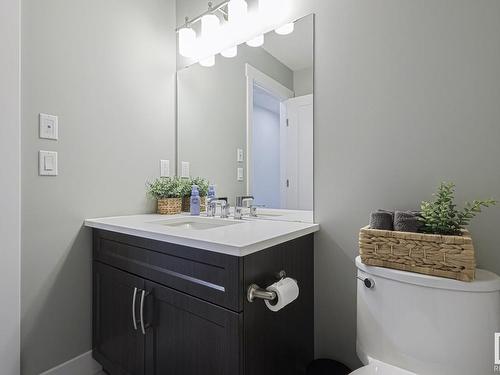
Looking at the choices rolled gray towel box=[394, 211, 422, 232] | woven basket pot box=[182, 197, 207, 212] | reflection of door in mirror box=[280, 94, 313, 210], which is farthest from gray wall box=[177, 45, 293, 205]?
rolled gray towel box=[394, 211, 422, 232]

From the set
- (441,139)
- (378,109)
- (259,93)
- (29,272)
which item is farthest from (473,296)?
(29,272)

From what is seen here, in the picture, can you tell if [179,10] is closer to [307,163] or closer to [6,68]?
[6,68]

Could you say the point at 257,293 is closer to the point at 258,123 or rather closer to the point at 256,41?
the point at 258,123

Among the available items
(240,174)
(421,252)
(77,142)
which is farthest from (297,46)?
(77,142)

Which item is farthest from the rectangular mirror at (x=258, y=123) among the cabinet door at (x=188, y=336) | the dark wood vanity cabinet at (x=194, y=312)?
the cabinet door at (x=188, y=336)

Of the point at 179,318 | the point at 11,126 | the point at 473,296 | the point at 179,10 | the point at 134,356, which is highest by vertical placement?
the point at 179,10

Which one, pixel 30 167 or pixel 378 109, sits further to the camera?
pixel 30 167

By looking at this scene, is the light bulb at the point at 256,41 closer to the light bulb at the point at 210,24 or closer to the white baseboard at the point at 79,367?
the light bulb at the point at 210,24

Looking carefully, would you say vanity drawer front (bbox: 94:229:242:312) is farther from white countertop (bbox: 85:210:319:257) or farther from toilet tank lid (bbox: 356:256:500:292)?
toilet tank lid (bbox: 356:256:500:292)

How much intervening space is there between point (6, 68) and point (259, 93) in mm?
1162

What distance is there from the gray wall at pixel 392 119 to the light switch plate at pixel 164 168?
104 cm

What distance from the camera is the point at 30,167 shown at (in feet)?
4.26

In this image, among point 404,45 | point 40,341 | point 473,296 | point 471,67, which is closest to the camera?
point 473,296

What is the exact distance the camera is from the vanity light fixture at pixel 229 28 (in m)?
1.49
